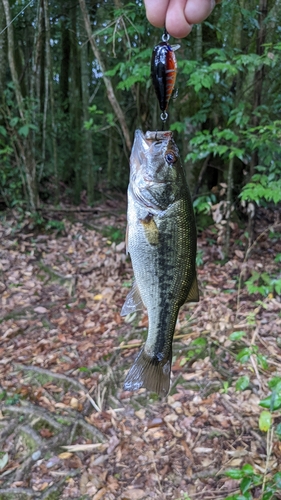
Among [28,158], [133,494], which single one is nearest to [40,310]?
[133,494]

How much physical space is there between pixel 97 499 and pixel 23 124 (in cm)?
545

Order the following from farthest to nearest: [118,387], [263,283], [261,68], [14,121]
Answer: [14,121], [263,283], [261,68], [118,387]

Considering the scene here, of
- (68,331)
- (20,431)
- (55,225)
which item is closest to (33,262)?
(55,225)

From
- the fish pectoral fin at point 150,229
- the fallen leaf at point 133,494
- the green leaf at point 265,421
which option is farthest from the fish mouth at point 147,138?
the fallen leaf at point 133,494

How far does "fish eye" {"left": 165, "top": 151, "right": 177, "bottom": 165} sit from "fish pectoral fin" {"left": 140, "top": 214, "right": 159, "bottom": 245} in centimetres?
24

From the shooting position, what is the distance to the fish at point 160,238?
1534 mm

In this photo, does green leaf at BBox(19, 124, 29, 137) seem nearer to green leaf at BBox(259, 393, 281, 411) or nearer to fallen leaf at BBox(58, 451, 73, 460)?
fallen leaf at BBox(58, 451, 73, 460)

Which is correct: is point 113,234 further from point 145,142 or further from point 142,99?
point 145,142

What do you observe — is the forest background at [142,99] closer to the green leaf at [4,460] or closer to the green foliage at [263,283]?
the green foliage at [263,283]

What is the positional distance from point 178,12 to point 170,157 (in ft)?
1.95

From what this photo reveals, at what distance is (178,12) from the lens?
4.95 feet

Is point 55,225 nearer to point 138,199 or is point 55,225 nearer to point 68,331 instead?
point 68,331

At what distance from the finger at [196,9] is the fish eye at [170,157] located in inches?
22.0

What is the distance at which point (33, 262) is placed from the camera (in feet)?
19.3
